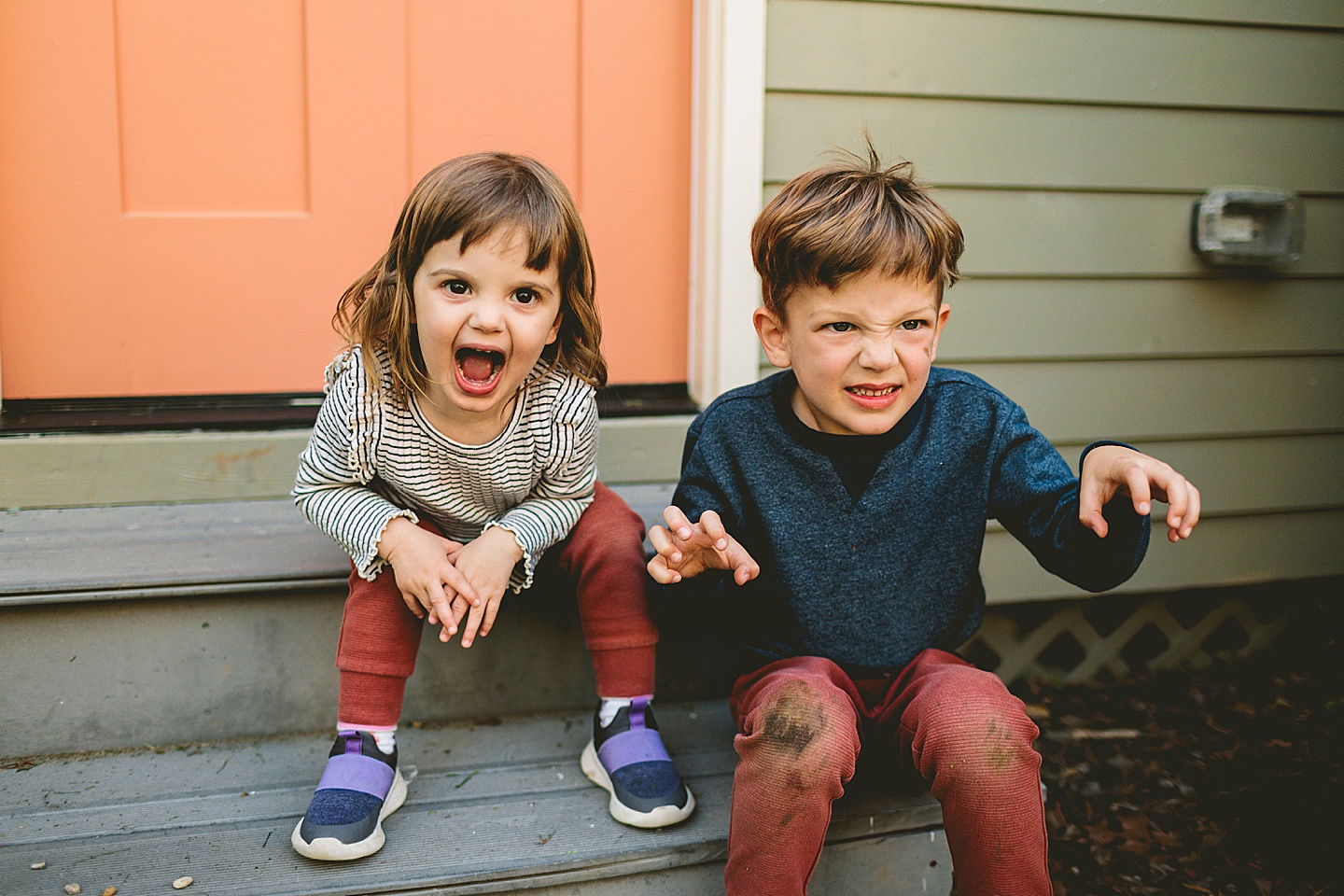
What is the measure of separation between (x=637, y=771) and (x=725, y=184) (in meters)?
1.28

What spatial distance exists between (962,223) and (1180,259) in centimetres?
60

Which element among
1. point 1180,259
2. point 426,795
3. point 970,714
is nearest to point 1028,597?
point 1180,259

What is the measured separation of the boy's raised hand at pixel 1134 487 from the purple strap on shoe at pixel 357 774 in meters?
1.10

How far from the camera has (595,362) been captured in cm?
175

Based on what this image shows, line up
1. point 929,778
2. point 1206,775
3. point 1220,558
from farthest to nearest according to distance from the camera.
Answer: point 1220,558 → point 1206,775 → point 929,778

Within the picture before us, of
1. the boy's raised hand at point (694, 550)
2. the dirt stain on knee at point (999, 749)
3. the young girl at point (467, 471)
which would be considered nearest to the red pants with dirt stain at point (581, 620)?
the young girl at point (467, 471)

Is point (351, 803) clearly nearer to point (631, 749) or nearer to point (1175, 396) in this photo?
point (631, 749)

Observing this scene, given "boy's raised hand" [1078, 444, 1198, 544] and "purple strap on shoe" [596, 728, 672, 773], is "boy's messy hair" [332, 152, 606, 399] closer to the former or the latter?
"purple strap on shoe" [596, 728, 672, 773]

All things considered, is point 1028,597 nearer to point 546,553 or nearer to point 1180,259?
point 1180,259

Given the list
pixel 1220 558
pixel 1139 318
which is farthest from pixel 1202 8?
pixel 1220 558

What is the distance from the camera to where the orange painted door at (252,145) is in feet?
6.81

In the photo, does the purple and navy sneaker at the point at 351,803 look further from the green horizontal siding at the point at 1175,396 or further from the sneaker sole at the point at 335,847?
the green horizontal siding at the point at 1175,396

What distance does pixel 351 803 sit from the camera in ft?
4.83

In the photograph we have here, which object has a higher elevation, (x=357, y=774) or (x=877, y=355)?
(x=877, y=355)
